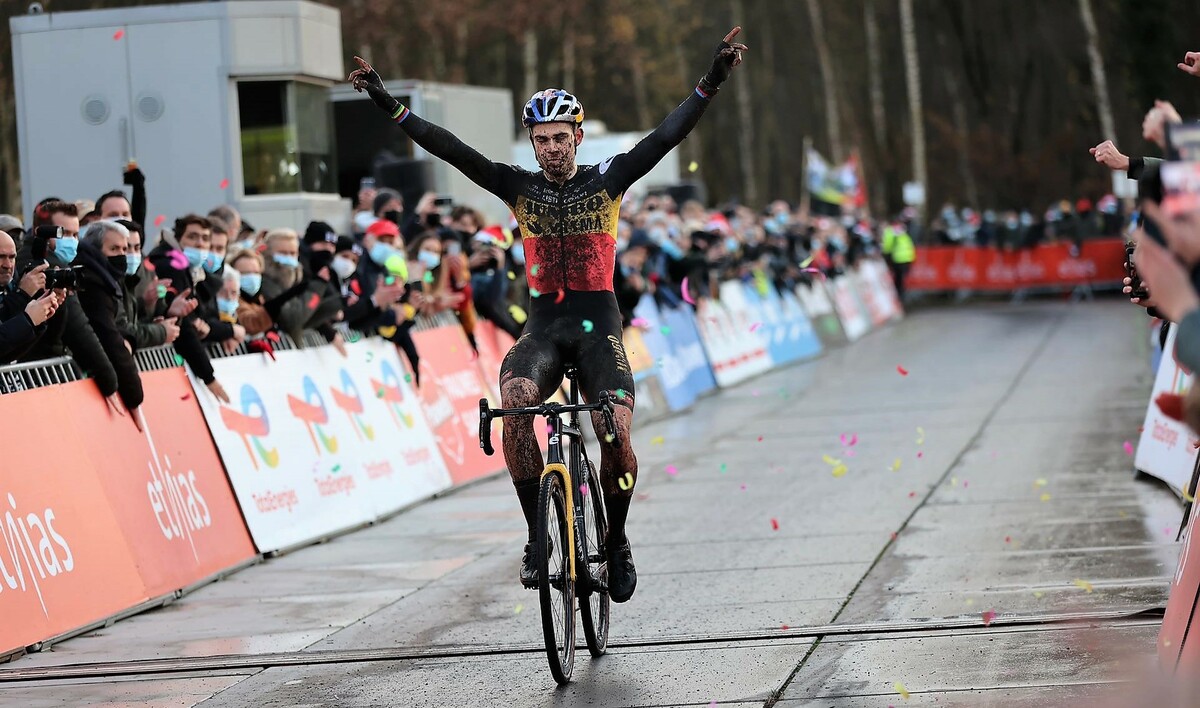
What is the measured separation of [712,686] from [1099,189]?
53.6m

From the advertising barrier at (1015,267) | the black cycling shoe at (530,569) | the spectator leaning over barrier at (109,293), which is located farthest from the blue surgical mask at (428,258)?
the advertising barrier at (1015,267)

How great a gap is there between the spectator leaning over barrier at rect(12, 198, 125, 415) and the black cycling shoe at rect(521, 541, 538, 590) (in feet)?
13.3

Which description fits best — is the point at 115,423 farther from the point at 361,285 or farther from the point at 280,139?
the point at 280,139

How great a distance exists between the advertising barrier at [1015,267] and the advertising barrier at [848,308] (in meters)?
10.3

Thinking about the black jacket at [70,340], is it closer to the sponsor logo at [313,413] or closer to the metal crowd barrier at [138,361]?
the metal crowd barrier at [138,361]

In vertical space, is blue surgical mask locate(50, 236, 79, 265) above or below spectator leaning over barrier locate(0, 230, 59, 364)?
above

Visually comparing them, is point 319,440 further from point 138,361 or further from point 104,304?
point 104,304

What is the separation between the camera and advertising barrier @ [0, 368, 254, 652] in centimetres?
931

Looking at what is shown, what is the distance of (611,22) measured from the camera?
2275 inches

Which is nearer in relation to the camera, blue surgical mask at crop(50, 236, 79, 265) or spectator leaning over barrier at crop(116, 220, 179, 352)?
blue surgical mask at crop(50, 236, 79, 265)

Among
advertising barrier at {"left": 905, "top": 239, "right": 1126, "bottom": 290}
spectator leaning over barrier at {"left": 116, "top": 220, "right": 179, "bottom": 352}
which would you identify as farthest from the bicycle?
advertising barrier at {"left": 905, "top": 239, "right": 1126, "bottom": 290}

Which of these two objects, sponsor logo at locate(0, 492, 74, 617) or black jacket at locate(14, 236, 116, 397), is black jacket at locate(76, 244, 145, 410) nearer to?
black jacket at locate(14, 236, 116, 397)

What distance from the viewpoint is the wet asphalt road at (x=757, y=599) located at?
7.50 meters

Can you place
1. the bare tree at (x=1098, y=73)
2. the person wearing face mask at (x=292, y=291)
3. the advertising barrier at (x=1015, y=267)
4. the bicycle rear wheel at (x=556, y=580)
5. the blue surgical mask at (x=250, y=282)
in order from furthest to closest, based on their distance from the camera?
the bare tree at (x=1098, y=73) → the advertising barrier at (x=1015, y=267) → the person wearing face mask at (x=292, y=291) → the blue surgical mask at (x=250, y=282) → the bicycle rear wheel at (x=556, y=580)
